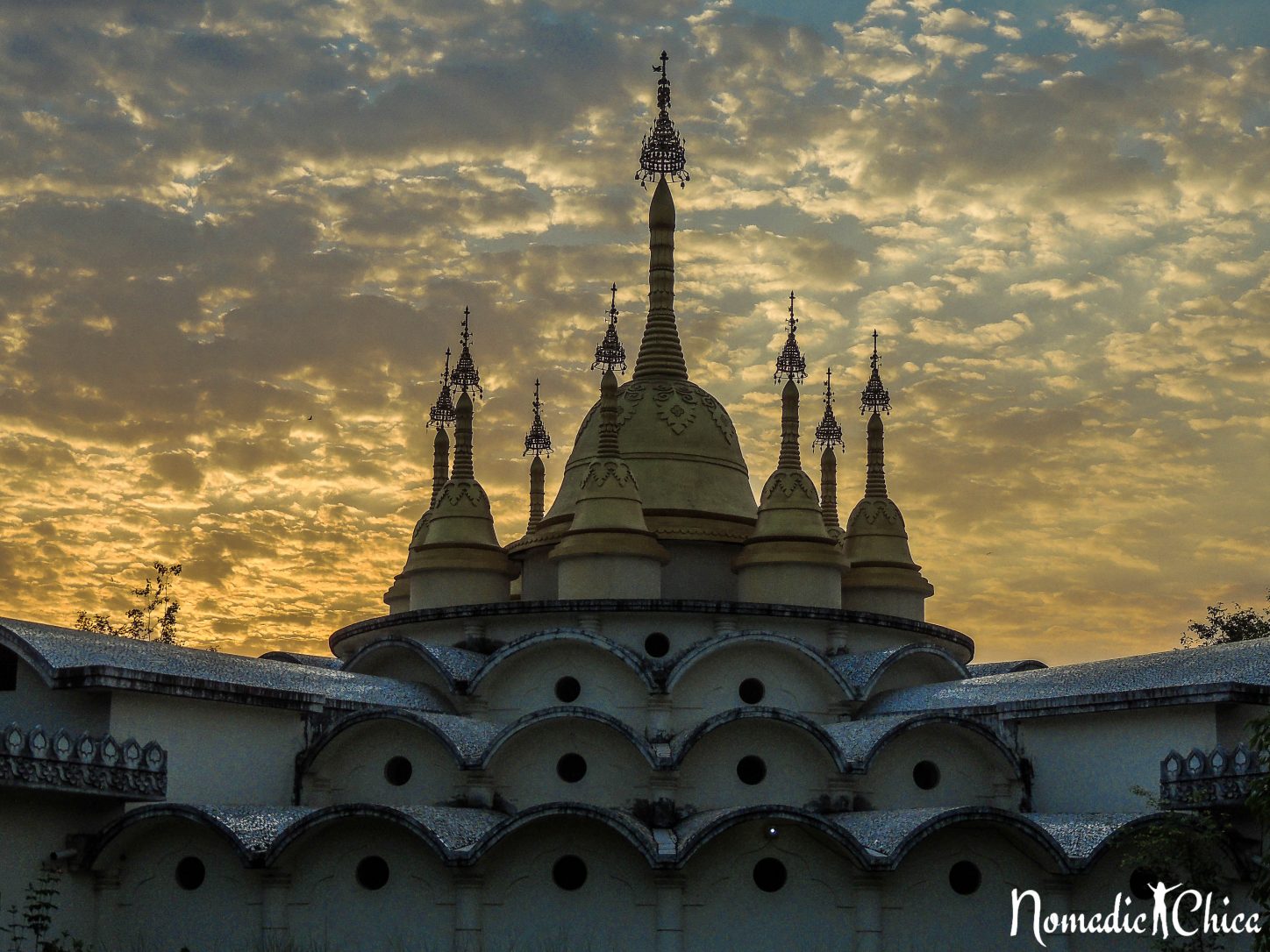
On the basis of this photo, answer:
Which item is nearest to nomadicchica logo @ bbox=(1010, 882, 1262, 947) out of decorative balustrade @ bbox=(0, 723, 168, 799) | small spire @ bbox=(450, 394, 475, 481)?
decorative balustrade @ bbox=(0, 723, 168, 799)

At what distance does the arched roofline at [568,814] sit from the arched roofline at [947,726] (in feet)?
14.8

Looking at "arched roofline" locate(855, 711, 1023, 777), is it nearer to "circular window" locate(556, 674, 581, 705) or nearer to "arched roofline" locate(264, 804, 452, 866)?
"circular window" locate(556, 674, 581, 705)

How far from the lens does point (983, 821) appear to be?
91.6 feet

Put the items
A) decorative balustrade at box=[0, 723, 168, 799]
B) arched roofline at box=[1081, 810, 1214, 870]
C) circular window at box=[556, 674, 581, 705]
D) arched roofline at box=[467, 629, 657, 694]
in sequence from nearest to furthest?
decorative balustrade at box=[0, 723, 168, 799]
arched roofline at box=[1081, 810, 1214, 870]
arched roofline at box=[467, 629, 657, 694]
circular window at box=[556, 674, 581, 705]

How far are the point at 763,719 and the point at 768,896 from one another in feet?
10.9

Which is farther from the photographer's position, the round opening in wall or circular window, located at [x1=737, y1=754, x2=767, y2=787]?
circular window, located at [x1=737, y1=754, x2=767, y2=787]

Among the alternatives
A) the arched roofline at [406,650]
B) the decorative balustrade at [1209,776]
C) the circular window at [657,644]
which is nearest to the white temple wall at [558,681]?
the arched roofline at [406,650]

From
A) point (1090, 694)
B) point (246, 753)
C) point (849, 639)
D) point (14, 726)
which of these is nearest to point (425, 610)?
point (246, 753)

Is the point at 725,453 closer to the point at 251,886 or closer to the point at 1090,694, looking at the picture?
the point at 1090,694

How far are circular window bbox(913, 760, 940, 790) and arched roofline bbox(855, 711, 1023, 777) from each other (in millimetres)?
744

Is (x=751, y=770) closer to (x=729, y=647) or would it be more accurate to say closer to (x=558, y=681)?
(x=729, y=647)

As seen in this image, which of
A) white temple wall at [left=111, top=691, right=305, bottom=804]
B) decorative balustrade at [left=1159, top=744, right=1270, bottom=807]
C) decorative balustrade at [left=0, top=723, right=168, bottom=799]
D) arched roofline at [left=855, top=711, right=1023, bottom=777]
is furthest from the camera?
arched roofline at [left=855, top=711, right=1023, bottom=777]

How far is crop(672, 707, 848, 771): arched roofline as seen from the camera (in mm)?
30359

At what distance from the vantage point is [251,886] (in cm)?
2838
